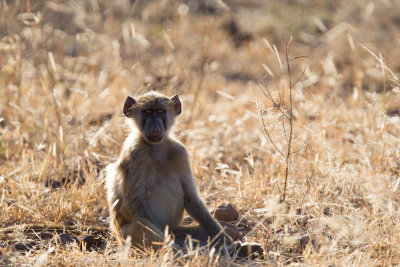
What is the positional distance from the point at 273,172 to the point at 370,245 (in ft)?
5.23

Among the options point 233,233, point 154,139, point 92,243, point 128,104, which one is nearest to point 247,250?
point 233,233

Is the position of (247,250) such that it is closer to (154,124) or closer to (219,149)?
(154,124)

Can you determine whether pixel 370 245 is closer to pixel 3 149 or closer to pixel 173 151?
pixel 173 151

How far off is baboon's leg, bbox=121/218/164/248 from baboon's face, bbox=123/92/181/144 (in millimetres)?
609

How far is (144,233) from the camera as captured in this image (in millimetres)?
3480

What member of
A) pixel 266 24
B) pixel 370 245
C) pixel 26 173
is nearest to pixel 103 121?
pixel 26 173

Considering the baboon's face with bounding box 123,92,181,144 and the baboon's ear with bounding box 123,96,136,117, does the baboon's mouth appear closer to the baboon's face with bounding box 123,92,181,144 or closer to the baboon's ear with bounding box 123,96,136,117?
the baboon's face with bounding box 123,92,181,144

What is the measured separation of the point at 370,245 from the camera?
320 centimetres

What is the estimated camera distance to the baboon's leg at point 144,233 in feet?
11.3

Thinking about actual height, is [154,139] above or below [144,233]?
above

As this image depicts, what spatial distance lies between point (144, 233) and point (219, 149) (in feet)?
7.32

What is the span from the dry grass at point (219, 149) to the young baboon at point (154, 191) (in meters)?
0.23

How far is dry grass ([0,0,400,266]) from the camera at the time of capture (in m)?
3.36

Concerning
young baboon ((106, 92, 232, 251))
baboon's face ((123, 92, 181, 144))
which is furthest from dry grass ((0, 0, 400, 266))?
baboon's face ((123, 92, 181, 144))
